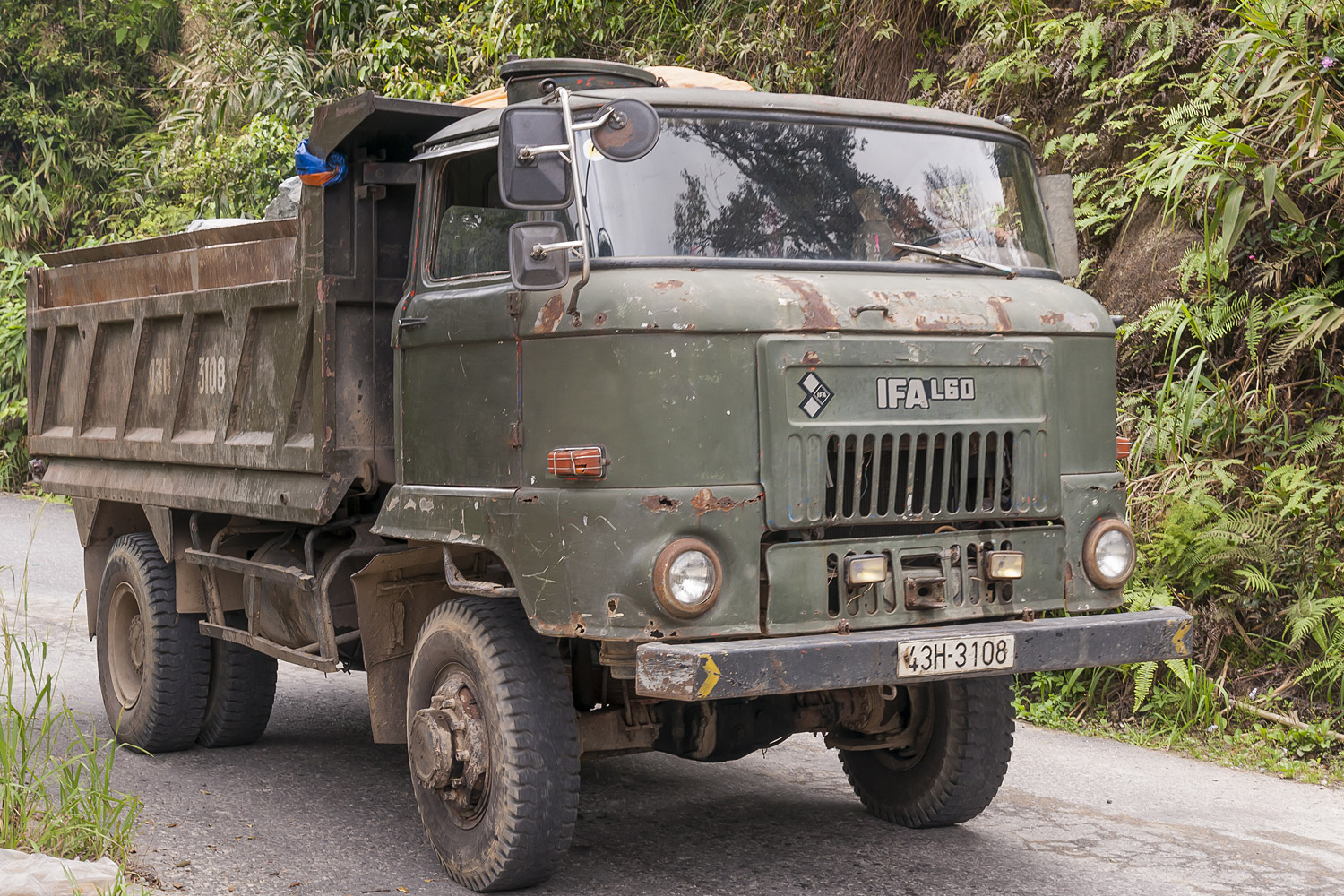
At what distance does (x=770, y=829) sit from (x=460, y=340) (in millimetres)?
2252

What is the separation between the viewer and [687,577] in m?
4.35

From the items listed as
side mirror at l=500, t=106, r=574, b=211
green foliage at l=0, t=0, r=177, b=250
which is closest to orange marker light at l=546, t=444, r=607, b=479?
side mirror at l=500, t=106, r=574, b=211

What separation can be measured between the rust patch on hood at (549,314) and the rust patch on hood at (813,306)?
0.68m

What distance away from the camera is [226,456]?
626 cm

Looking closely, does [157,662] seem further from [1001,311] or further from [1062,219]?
[1062,219]

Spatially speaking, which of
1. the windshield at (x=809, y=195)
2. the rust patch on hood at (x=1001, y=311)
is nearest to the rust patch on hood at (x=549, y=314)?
the windshield at (x=809, y=195)

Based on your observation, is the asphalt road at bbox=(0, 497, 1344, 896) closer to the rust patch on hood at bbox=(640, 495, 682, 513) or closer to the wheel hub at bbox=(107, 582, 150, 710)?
the wheel hub at bbox=(107, 582, 150, 710)

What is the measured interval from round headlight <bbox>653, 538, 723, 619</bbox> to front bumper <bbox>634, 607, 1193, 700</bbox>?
0.38 ft

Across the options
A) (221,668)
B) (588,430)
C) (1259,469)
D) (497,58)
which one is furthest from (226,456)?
(497,58)

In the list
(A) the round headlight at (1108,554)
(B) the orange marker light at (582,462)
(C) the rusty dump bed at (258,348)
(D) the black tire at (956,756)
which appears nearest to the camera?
(B) the orange marker light at (582,462)

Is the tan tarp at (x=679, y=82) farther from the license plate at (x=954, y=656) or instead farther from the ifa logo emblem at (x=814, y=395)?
the license plate at (x=954, y=656)

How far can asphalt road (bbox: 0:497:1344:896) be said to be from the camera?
502 cm

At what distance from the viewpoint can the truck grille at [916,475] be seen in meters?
4.50

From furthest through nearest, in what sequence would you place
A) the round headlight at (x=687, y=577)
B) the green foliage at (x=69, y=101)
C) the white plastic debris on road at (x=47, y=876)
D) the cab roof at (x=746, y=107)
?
the green foliage at (x=69, y=101)
the cab roof at (x=746, y=107)
the round headlight at (x=687, y=577)
the white plastic debris on road at (x=47, y=876)
